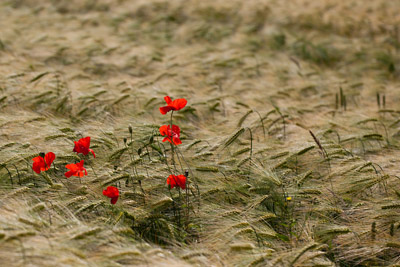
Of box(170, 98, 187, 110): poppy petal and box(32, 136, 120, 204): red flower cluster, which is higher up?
box(170, 98, 187, 110): poppy petal

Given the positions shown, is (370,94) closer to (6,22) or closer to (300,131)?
(300,131)

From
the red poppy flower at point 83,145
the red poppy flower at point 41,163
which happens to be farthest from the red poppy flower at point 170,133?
the red poppy flower at point 41,163

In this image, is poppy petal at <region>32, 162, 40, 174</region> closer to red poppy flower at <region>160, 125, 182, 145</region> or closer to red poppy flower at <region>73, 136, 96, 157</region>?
red poppy flower at <region>73, 136, 96, 157</region>

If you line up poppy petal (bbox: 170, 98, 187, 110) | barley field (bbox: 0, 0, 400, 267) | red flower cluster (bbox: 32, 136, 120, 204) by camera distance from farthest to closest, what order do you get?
1. poppy petal (bbox: 170, 98, 187, 110)
2. red flower cluster (bbox: 32, 136, 120, 204)
3. barley field (bbox: 0, 0, 400, 267)

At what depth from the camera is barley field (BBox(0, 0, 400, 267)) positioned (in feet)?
6.64

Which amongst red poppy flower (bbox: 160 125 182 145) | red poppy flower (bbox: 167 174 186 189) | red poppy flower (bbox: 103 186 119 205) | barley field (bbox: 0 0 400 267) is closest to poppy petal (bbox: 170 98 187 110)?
red poppy flower (bbox: 160 125 182 145)

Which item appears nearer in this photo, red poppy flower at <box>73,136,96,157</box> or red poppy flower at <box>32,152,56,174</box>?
red poppy flower at <box>32,152,56,174</box>

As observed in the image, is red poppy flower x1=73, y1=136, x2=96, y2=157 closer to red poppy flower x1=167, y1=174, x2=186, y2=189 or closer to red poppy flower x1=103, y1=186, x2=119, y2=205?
red poppy flower x1=103, y1=186, x2=119, y2=205

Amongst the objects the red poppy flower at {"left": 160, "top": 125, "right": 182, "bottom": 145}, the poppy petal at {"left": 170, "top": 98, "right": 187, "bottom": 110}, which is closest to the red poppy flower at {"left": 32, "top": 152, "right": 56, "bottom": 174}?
the red poppy flower at {"left": 160, "top": 125, "right": 182, "bottom": 145}

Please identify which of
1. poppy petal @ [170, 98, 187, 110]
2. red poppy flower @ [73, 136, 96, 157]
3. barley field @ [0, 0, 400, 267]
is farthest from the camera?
poppy petal @ [170, 98, 187, 110]

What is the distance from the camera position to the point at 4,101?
3193mm

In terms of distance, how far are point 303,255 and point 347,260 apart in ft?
1.18

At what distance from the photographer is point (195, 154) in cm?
274

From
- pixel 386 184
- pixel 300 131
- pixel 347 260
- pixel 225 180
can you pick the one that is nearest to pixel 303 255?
pixel 347 260
